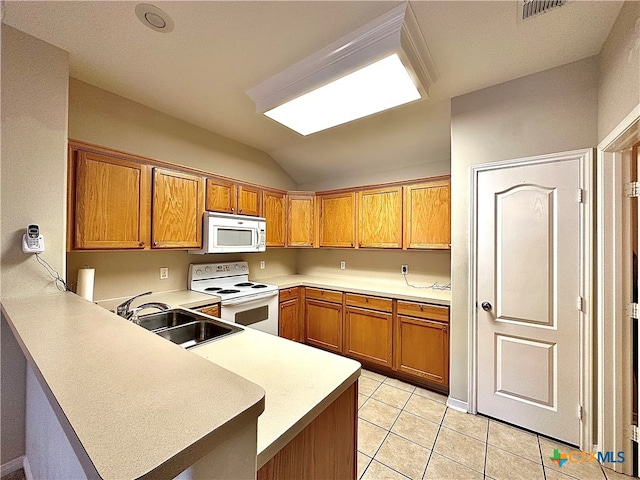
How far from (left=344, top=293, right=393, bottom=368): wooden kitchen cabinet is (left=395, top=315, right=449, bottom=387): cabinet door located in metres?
0.11

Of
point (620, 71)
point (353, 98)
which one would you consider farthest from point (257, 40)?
point (620, 71)

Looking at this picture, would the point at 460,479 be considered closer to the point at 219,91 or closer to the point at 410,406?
the point at 410,406

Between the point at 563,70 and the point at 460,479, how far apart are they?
9.22 feet

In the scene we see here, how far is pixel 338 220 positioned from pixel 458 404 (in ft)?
7.64

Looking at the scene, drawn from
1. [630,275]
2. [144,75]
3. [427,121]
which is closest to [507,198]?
[630,275]

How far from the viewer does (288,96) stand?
2049 mm

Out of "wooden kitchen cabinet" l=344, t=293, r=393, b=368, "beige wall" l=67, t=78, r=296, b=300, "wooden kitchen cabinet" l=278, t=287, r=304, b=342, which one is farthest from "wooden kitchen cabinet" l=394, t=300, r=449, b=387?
"beige wall" l=67, t=78, r=296, b=300

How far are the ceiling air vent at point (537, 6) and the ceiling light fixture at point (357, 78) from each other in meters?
0.51

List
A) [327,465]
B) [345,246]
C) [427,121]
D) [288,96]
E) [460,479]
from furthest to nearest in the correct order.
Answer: [345,246]
[427,121]
[288,96]
[460,479]
[327,465]

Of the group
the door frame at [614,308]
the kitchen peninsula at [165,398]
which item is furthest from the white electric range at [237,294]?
the door frame at [614,308]

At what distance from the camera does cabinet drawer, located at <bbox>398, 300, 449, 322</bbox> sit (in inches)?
97.1

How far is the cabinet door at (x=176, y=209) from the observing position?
2426mm

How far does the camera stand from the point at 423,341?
257 cm

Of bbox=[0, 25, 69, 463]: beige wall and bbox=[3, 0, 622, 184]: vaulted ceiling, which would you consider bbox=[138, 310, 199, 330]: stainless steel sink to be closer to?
bbox=[0, 25, 69, 463]: beige wall
